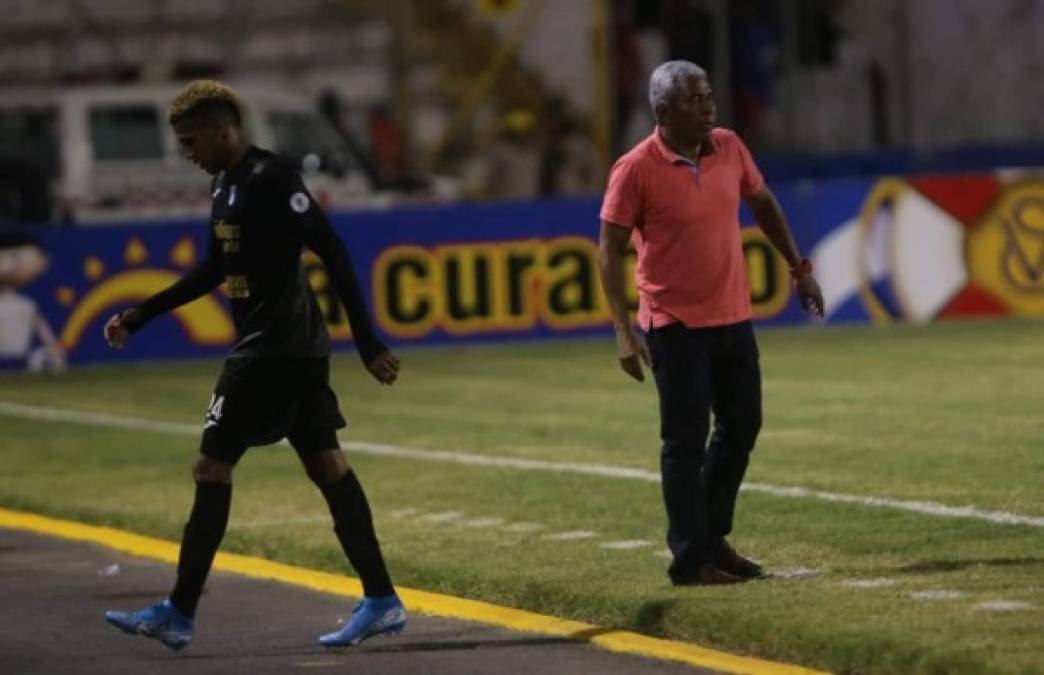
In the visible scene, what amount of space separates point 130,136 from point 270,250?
21.4 metres

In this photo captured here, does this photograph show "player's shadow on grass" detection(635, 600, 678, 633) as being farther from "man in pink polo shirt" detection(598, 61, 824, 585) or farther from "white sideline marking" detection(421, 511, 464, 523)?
"white sideline marking" detection(421, 511, 464, 523)

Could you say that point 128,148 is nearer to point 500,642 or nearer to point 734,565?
point 734,565

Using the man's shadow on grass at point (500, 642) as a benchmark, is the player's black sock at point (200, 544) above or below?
above

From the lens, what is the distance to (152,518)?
12789mm

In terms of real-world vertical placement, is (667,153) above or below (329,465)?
above

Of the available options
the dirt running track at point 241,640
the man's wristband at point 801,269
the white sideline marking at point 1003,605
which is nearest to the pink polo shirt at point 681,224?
the man's wristband at point 801,269

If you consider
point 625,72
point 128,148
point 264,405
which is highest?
point 625,72

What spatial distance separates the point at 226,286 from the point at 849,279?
49.4ft

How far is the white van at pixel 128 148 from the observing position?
97.6 ft

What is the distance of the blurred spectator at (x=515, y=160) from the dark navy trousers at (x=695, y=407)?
25.3 metres

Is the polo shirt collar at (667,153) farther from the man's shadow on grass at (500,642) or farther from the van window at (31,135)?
the van window at (31,135)

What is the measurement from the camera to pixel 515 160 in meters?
Answer: 35.9

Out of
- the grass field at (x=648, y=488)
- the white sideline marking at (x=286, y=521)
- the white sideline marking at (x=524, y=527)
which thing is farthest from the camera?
the white sideline marking at (x=286, y=521)

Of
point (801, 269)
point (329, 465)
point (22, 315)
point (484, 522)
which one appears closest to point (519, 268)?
point (22, 315)
